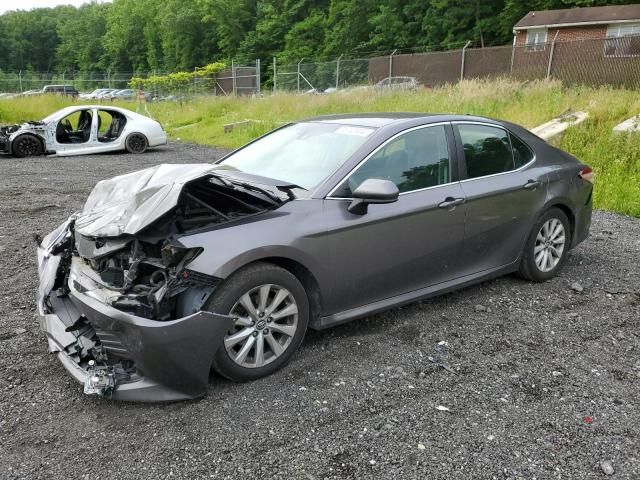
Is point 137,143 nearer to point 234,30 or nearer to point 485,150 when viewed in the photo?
point 485,150

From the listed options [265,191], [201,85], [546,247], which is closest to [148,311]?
[265,191]

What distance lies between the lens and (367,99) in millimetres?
16922

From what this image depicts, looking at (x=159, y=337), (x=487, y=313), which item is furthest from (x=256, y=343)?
(x=487, y=313)

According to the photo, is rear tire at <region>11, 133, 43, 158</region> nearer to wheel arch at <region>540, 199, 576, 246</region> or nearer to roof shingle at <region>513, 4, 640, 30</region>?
wheel arch at <region>540, 199, 576, 246</region>

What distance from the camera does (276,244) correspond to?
3.18 meters

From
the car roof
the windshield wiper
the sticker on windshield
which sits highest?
the car roof

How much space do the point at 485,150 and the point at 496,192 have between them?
15.3 inches

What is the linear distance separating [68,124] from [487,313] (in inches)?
498

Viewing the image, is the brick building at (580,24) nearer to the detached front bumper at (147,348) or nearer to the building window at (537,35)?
the building window at (537,35)

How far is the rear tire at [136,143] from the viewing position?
14.1m

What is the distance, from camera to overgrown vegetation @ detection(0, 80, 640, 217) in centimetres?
894

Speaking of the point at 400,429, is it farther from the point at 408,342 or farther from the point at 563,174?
the point at 563,174

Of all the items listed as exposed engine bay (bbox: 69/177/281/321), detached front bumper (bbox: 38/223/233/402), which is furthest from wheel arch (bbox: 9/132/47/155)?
detached front bumper (bbox: 38/223/233/402)

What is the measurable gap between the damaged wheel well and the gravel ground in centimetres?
32
